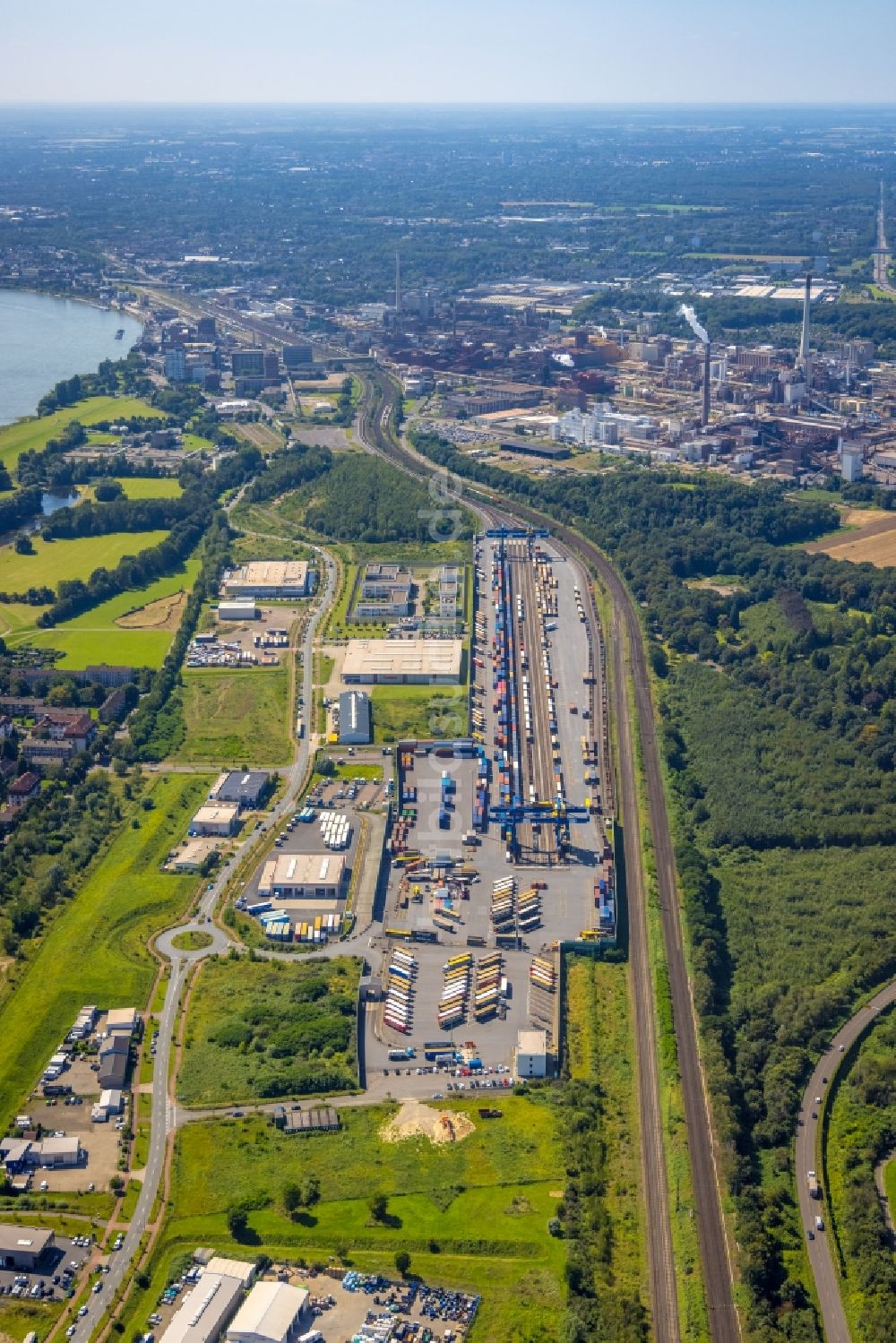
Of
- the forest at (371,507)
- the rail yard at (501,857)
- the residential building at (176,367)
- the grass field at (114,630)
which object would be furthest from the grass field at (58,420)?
the rail yard at (501,857)

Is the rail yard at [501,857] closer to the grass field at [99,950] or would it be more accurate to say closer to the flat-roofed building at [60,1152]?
the grass field at [99,950]

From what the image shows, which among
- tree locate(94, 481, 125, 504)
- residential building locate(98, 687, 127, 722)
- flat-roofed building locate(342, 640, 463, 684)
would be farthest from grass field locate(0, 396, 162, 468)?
flat-roofed building locate(342, 640, 463, 684)

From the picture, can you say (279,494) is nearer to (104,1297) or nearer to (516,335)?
(516,335)

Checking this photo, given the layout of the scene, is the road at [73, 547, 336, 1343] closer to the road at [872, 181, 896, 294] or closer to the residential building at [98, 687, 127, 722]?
the residential building at [98, 687, 127, 722]

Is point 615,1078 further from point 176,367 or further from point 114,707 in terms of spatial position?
point 176,367

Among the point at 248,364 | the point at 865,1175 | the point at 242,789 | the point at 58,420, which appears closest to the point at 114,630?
the point at 242,789

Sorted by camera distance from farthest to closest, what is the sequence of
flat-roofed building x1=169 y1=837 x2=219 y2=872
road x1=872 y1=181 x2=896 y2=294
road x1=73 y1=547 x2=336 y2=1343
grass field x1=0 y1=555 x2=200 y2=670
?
1. road x1=872 y1=181 x2=896 y2=294
2. grass field x1=0 y1=555 x2=200 y2=670
3. flat-roofed building x1=169 y1=837 x2=219 y2=872
4. road x1=73 y1=547 x2=336 y2=1343

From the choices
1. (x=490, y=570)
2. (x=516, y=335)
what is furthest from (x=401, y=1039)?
(x=516, y=335)
